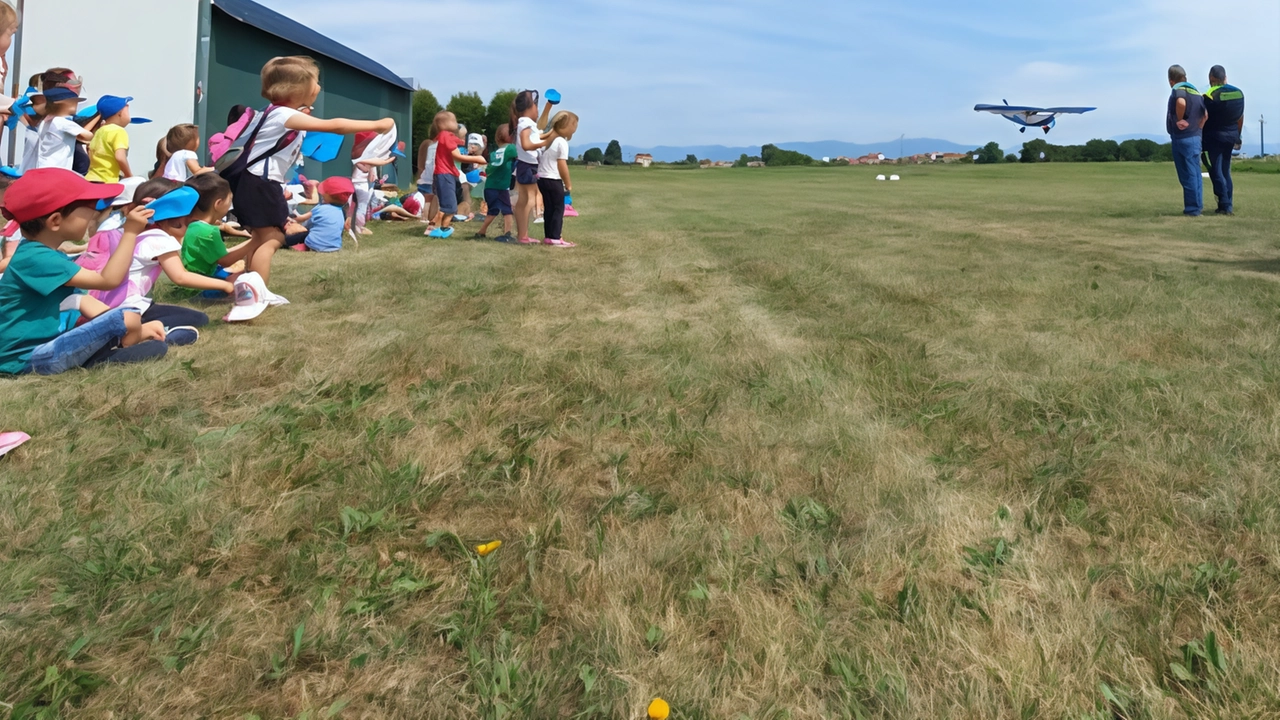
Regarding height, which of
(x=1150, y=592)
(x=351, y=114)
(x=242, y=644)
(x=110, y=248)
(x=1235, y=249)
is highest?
(x=351, y=114)

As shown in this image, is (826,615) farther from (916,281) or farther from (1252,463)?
(916,281)

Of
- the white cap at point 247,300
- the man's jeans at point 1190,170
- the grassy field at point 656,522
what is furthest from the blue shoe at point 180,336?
the man's jeans at point 1190,170

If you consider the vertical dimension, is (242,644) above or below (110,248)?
below

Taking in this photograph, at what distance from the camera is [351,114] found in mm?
19891

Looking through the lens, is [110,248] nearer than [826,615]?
No

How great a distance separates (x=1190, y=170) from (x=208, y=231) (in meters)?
13.7

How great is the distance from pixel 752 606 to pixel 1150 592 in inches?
40.9

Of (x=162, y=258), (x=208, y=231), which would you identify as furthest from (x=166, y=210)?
(x=208, y=231)

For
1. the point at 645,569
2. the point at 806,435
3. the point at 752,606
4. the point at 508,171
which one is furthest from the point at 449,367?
the point at 508,171

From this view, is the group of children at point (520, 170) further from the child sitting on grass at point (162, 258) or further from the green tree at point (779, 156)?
the green tree at point (779, 156)

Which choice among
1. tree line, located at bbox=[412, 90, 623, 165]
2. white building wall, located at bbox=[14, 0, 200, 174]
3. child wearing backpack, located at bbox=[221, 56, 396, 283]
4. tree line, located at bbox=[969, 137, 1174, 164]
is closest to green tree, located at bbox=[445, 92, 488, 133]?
tree line, located at bbox=[412, 90, 623, 165]

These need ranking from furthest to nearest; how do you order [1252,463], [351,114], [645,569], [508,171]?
[351,114] → [508,171] → [1252,463] → [645,569]

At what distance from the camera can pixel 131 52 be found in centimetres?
1182

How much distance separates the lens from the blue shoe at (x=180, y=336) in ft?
16.5
